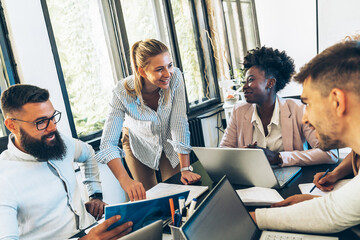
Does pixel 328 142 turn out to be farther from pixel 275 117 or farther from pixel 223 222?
pixel 275 117

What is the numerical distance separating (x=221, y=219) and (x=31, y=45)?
2038 mm

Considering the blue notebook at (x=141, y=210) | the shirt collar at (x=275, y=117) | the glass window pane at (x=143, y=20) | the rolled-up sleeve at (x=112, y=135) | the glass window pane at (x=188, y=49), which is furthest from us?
the glass window pane at (x=188, y=49)

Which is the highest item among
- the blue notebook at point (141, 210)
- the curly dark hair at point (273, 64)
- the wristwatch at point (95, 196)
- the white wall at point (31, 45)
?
the white wall at point (31, 45)

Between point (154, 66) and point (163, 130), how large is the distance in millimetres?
473

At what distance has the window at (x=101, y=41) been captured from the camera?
8.59ft

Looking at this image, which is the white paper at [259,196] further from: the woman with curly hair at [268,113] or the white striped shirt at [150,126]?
the white striped shirt at [150,126]

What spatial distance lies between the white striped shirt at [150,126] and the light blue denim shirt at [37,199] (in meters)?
0.28

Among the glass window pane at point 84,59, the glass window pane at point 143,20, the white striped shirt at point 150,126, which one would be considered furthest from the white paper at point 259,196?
Result: the glass window pane at point 143,20

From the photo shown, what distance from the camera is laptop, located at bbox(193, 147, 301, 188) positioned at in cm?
127

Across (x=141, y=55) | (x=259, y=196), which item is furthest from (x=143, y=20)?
(x=259, y=196)

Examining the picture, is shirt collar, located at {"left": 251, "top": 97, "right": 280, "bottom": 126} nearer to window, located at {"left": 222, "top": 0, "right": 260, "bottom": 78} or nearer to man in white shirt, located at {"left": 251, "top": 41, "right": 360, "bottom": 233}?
man in white shirt, located at {"left": 251, "top": 41, "right": 360, "bottom": 233}

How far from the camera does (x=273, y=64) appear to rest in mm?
1980

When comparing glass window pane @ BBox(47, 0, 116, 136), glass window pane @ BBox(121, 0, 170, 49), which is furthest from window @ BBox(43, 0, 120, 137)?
glass window pane @ BBox(121, 0, 170, 49)

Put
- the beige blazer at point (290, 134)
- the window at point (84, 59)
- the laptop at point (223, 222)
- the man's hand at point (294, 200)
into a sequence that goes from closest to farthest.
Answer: the laptop at point (223, 222), the man's hand at point (294, 200), the beige blazer at point (290, 134), the window at point (84, 59)
